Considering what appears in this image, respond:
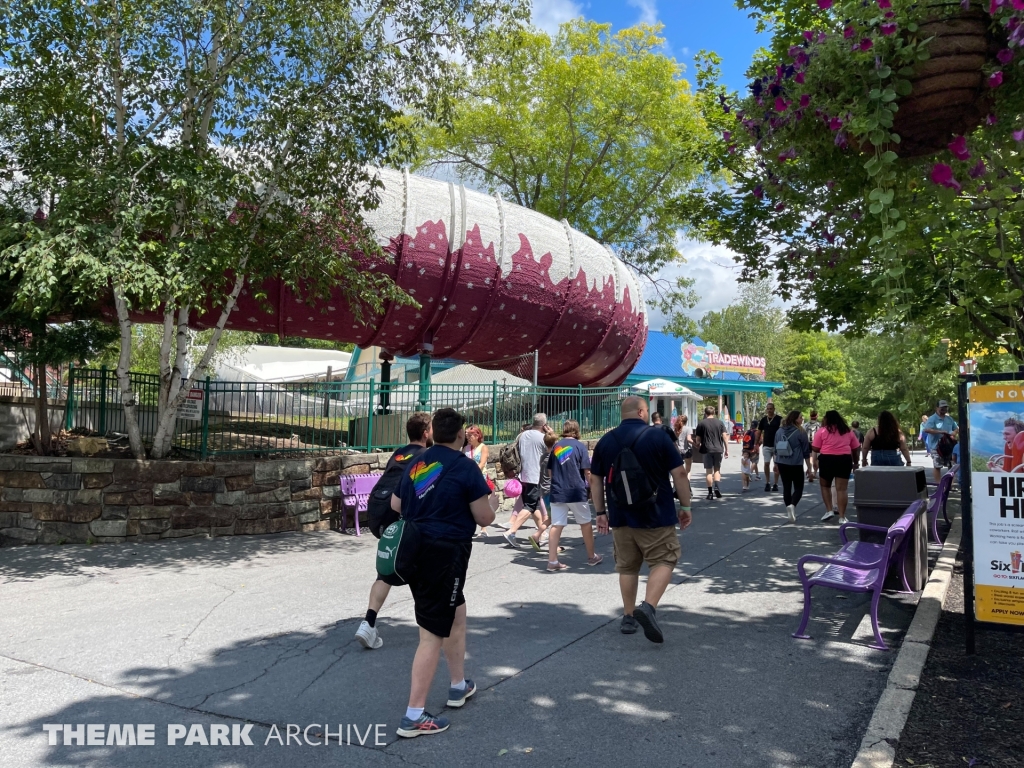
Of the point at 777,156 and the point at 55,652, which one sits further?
the point at 55,652

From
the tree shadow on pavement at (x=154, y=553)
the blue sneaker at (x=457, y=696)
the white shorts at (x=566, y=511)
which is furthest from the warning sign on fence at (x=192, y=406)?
the blue sneaker at (x=457, y=696)

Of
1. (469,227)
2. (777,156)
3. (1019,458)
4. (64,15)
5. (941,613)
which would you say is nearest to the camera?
(777,156)

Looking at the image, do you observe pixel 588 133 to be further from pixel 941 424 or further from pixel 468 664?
pixel 468 664

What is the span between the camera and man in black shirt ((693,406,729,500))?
42.1 ft

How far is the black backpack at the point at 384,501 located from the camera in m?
4.93

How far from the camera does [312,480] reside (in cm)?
970

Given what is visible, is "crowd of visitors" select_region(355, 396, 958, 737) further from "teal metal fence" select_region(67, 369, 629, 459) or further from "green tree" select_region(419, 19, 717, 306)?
"green tree" select_region(419, 19, 717, 306)

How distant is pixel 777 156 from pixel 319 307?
792 cm

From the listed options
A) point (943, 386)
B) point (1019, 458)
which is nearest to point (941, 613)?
point (1019, 458)

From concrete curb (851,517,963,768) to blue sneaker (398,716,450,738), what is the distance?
1.90m

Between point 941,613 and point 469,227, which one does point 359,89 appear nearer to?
point 469,227

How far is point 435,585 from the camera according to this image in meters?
3.70

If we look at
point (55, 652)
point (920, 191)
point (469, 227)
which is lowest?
point (55, 652)

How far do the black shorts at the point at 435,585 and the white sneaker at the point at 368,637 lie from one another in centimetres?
135
